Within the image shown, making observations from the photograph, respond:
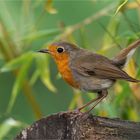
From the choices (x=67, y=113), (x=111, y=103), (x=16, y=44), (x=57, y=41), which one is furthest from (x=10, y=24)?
(x=67, y=113)

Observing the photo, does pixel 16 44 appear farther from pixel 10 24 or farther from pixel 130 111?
pixel 130 111

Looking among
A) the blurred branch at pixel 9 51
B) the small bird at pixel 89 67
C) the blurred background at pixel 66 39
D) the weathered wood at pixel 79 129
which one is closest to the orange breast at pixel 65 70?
the small bird at pixel 89 67

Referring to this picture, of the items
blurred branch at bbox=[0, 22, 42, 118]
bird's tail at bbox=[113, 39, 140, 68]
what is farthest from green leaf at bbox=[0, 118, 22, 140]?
bird's tail at bbox=[113, 39, 140, 68]

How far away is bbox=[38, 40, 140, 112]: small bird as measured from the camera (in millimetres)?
4598

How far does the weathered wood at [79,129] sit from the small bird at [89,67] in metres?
0.97

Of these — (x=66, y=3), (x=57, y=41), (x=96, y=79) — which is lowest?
(x=96, y=79)

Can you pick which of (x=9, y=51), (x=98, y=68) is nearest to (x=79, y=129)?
(x=98, y=68)

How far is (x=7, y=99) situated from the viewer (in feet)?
23.1

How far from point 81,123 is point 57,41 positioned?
1774 millimetres

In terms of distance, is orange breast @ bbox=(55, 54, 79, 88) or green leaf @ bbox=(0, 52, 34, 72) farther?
green leaf @ bbox=(0, 52, 34, 72)

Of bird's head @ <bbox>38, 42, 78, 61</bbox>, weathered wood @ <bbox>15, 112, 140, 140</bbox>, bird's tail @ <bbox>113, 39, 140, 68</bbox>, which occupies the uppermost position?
bird's head @ <bbox>38, 42, 78, 61</bbox>

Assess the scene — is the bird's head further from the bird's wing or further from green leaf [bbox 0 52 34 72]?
green leaf [bbox 0 52 34 72]

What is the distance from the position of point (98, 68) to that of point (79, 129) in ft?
4.44

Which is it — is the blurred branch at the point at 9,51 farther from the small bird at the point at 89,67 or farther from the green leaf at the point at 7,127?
the small bird at the point at 89,67
